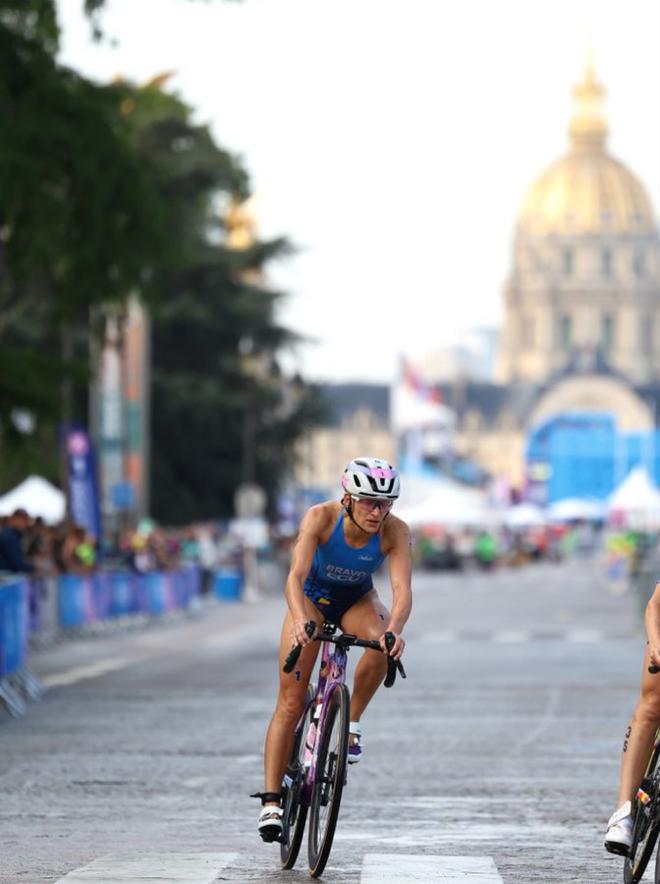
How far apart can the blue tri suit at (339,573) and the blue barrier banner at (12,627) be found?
11.1 metres

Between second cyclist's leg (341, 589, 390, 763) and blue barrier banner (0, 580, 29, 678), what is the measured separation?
11121mm

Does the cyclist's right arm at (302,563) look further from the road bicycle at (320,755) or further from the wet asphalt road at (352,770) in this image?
the wet asphalt road at (352,770)

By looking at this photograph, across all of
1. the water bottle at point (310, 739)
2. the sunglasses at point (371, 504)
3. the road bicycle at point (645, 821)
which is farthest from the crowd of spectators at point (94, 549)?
the road bicycle at point (645, 821)

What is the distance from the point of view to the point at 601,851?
12.2 metres

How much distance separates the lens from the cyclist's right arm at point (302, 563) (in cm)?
1130

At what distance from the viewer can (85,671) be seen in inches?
1118

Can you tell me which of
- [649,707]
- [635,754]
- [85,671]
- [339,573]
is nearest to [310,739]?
[339,573]

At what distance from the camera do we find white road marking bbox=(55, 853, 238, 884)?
35.3 feet

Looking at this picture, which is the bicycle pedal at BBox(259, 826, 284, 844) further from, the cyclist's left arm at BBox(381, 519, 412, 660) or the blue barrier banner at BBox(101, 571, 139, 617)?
Result: the blue barrier banner at BBox(101, 571, 139, 617)

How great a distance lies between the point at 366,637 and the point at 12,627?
12443mm

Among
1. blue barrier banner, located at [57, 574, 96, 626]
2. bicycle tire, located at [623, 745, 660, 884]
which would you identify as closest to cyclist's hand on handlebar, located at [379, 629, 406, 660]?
bicycle tire, located at [623, 745, 660, 884]

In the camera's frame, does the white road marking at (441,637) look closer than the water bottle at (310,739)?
No

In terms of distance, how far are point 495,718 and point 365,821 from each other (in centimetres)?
769

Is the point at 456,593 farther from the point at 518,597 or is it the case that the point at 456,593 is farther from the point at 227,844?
the point at 227,844
